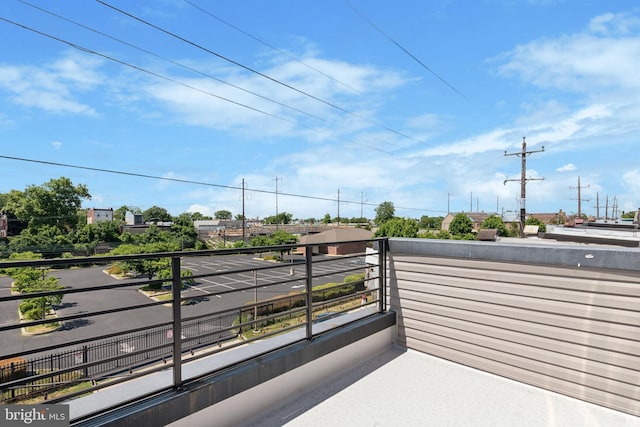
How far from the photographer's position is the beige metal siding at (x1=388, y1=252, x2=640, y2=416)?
2154 millimetres

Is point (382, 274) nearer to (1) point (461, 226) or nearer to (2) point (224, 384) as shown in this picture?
(2) point (224, 384)

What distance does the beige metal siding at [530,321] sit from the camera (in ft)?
7.07

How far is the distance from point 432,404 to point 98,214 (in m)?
86.3

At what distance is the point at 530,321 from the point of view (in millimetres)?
2486

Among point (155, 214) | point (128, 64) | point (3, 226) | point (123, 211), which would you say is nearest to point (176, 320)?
point (128, 64)

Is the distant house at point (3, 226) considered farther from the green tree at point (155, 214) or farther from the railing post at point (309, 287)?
the railing post at point (309, 287)

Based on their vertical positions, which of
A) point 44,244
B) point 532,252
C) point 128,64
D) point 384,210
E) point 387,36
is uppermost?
point 128,64

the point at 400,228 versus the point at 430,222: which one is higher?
the point at 400,228

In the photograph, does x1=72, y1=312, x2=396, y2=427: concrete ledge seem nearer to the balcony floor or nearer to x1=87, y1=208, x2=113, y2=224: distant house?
the balcony floor

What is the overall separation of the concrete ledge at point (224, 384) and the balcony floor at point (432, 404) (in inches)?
6.3

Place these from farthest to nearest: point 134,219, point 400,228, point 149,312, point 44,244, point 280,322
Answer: point 134,219 < point 400,228 < point 44,244 < point 149,312 < point 280,322

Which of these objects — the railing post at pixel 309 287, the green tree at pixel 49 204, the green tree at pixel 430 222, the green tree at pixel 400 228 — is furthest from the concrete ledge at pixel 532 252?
the green tree at pixel 430 222

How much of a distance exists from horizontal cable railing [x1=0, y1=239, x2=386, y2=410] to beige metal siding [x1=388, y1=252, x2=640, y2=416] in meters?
0.41

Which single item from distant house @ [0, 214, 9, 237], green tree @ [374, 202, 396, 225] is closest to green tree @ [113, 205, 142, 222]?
distant house @ [0, 214, 9, 237]
